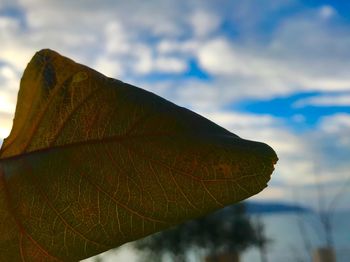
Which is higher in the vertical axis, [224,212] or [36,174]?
[224,212]

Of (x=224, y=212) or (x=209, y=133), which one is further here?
(x=224, y=212)

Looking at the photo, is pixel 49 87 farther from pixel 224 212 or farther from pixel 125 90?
pixel 224 212

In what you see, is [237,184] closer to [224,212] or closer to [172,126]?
[172,126]

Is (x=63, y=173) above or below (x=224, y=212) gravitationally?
below

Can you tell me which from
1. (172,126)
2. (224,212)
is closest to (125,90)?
(172,126)

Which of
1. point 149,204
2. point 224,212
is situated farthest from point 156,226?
point 224,212

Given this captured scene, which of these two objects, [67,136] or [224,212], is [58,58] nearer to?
[67,136]
